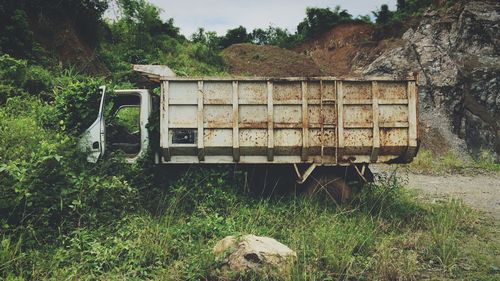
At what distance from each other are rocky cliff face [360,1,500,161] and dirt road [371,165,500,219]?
21.2 ft

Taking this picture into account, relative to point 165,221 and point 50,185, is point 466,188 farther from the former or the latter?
point 50,185

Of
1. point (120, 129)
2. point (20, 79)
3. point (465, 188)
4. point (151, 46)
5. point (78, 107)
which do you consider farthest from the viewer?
point (151, 46)

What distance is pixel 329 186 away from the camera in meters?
7.51

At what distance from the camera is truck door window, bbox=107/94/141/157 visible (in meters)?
7.52

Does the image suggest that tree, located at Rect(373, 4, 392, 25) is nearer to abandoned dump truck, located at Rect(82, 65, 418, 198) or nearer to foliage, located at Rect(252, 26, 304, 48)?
foliage, located at Rect(252, 26, 304, 48)

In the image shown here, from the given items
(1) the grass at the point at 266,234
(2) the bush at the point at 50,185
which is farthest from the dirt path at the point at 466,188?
(2) the bush at the point at 50,185

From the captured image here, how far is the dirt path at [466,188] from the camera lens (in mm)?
9275

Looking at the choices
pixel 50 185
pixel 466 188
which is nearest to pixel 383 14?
pixel 466 188

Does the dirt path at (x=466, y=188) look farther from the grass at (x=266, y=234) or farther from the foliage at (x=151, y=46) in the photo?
the foliage at (x=151, y=46)

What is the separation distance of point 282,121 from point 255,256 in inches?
115

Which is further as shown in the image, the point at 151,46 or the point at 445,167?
the point at 151,46

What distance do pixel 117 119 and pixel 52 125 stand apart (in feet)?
3.48

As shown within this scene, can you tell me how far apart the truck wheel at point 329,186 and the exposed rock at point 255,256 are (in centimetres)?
255

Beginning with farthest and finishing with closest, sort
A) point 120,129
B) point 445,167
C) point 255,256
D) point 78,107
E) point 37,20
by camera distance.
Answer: point 445,167
point 37,20
point 120,129
point 78,107
point 255,256
